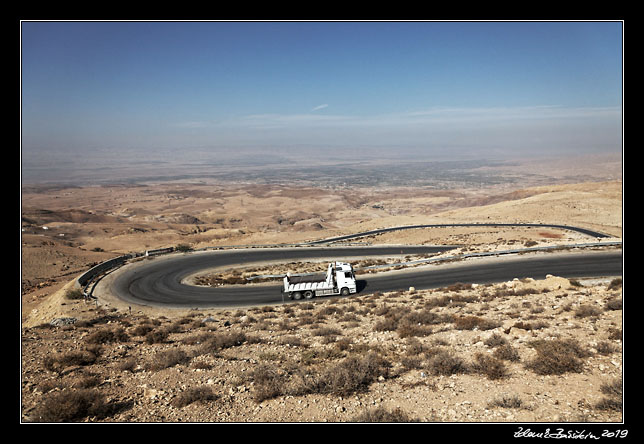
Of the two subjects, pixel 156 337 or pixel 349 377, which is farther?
pixel 156 337

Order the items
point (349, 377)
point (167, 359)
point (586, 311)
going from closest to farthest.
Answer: point (349, 377) < point (167, 359) < point (586, 311)

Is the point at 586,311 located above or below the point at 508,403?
above

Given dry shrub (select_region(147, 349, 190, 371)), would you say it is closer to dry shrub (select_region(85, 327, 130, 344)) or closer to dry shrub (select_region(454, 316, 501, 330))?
dry shrub (select_region(85, 327, 130, 344))

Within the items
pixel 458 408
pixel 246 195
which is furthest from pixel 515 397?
pixel 246 195

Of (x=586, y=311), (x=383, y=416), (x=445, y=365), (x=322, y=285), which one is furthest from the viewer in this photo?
(x=322, y=285)

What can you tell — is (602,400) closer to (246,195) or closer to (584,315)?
(584,315)

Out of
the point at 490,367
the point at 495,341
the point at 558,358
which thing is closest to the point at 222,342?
the point at 490,367

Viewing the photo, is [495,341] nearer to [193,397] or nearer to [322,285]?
[193,397]

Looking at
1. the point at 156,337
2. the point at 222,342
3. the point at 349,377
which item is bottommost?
the point at 156,337
